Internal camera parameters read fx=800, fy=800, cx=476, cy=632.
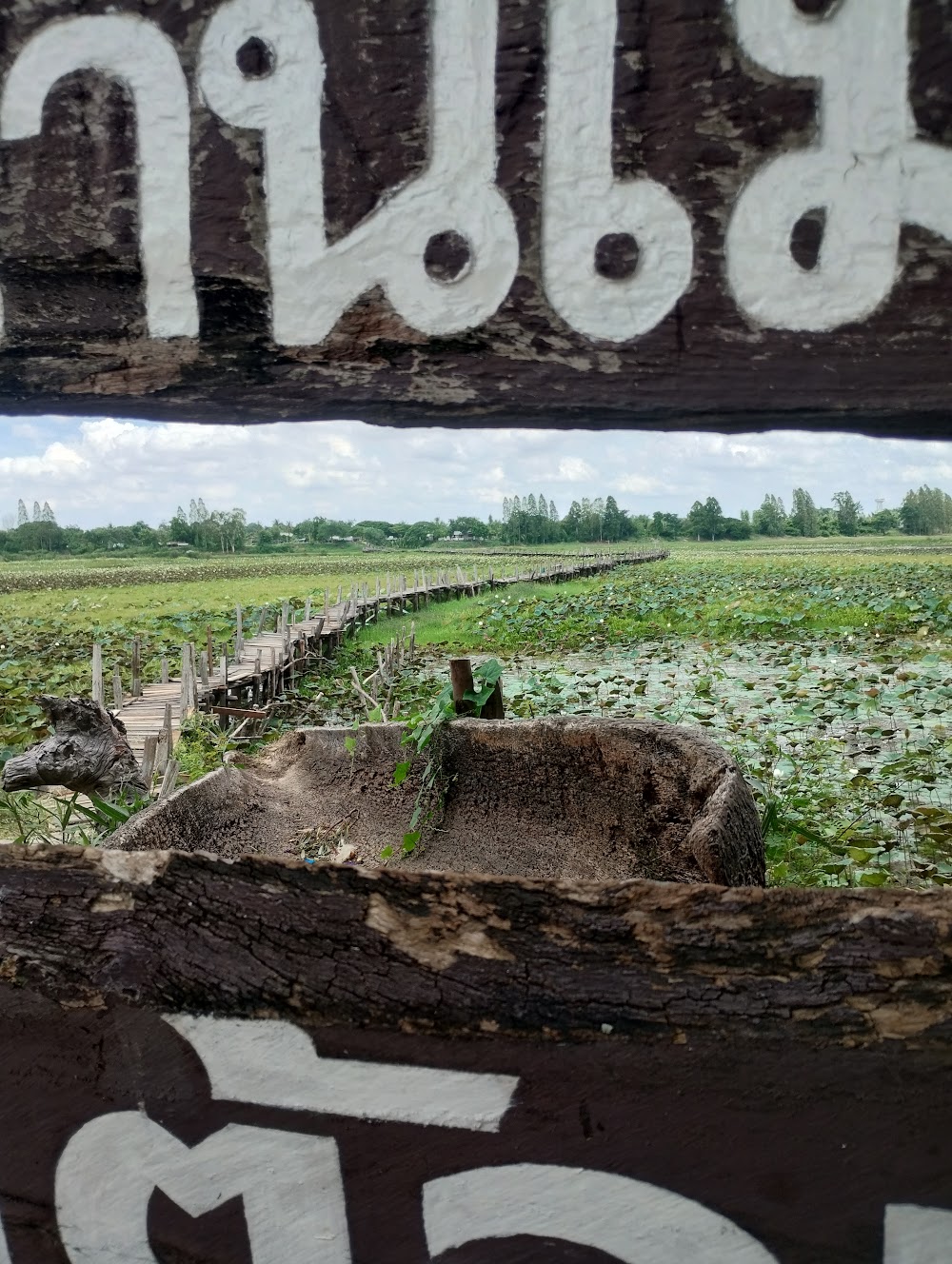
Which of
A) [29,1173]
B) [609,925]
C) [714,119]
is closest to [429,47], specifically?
[714,119]

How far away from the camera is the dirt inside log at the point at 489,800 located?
2248 millimetres

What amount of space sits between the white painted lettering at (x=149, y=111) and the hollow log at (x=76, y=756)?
211 centimetres

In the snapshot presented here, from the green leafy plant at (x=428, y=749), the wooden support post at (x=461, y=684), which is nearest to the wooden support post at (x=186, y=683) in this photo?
the green leafy plant at (x=428, y=749)

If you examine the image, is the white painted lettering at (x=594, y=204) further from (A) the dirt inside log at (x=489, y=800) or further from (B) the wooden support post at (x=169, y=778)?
(B) the wooden support post at (x=169, y=778)

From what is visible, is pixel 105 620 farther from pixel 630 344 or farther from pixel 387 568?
pixel 630 344

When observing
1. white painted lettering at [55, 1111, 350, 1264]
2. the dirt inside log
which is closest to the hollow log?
the dirt inside log

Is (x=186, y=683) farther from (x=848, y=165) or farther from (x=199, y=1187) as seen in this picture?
(x=848, y=165)

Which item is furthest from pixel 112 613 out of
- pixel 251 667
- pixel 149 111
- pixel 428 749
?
pixel 149 111

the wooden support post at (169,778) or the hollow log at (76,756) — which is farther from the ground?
the hollow log at (76,756)

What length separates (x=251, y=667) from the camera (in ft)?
22.7

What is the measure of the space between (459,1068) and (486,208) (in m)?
0.90

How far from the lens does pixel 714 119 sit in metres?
0.78

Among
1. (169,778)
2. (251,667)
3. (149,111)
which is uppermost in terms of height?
(149,111)

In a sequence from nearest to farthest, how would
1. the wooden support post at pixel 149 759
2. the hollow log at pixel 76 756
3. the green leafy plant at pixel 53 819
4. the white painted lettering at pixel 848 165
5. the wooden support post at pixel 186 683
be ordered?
the white painted lettering at pixel 848 165
the hollow log at pixel 76 756
the green leafy plant at pixel 53 819
the wooden support post at pixel 149 759
the wooden support post at pixel 186 683
